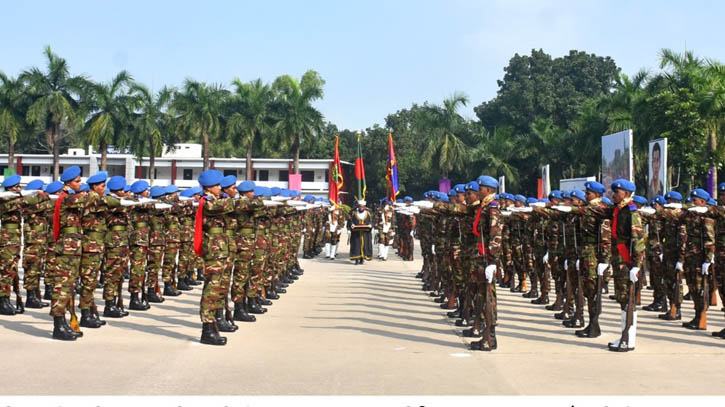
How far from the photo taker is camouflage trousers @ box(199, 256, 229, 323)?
28.8 feet

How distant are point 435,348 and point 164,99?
4234 centimetres

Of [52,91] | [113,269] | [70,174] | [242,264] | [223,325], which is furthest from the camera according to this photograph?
[52,91]

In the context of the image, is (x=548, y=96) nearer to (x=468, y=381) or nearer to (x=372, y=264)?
(x=372, y=264)

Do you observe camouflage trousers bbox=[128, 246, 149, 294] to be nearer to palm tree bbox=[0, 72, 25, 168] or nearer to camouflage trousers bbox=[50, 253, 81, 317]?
camouflage trousers bbox=[50, 253, 81, 317]

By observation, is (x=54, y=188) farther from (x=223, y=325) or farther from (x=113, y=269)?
(x=223, y=325)

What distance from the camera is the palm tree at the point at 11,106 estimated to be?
43125 millimetres

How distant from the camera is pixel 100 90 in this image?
44.5 metres

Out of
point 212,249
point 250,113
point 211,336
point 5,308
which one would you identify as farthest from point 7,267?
point 250,113

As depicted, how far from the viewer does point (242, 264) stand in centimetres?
1042

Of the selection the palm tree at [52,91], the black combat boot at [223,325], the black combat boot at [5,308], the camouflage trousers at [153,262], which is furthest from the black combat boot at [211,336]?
the palm tree at [52,91]

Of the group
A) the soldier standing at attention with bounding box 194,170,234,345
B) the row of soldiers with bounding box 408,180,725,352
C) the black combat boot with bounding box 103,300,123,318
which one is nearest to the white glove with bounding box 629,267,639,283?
the row of soldiers with bounding box 408,180,725,352

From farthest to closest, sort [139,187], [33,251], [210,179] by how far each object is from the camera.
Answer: [139,187] < [33,251] < [210,179]

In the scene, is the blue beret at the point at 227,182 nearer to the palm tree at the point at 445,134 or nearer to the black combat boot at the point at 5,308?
the black combat boot at the point at 5,308

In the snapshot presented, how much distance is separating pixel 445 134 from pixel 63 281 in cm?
4002
